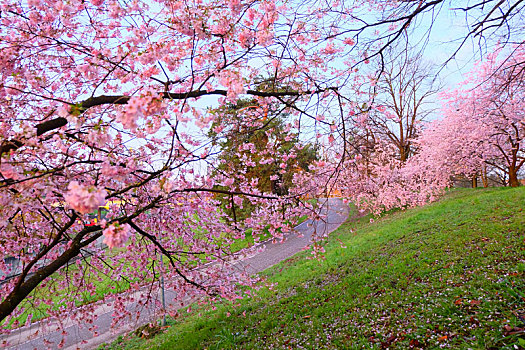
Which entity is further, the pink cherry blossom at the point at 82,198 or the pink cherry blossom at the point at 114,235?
the pink cherry blossom at the point at 114,235

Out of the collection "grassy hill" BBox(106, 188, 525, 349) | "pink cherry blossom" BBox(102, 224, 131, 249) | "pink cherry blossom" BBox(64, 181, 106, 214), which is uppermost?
"pink cherry blossom" BBox(64, 181, 106, 214)

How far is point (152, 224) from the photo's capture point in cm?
509

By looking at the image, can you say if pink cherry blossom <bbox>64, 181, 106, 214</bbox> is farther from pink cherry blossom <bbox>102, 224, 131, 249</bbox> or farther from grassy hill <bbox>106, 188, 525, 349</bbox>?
grassy hill <bbox>106, 188, 525, 349</bbox>

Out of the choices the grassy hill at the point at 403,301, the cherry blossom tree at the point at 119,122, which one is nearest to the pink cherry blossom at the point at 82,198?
the cherry blossom tree at the point at 119,122

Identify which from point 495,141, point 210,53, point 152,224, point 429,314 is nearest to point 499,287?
point 429,314

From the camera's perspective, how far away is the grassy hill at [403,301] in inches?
124

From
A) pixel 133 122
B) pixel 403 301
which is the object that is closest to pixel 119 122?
pixel 133 122

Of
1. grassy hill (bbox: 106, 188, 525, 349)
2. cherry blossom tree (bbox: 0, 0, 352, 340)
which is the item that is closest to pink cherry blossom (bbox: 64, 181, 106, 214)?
cherry blossom tree (bbox: 0, 0, 352, 340)

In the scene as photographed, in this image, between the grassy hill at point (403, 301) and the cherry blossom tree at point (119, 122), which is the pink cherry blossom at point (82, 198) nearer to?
the cherry blossom tree at point (119, 122)

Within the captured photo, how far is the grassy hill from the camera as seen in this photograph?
3.16m

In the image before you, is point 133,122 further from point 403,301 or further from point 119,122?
point 403,301

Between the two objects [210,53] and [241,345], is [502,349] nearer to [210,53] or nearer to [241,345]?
[241,345]

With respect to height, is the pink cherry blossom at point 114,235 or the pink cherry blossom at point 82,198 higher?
the pink cherry blossom at point 82,198

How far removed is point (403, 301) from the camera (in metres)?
4.11
